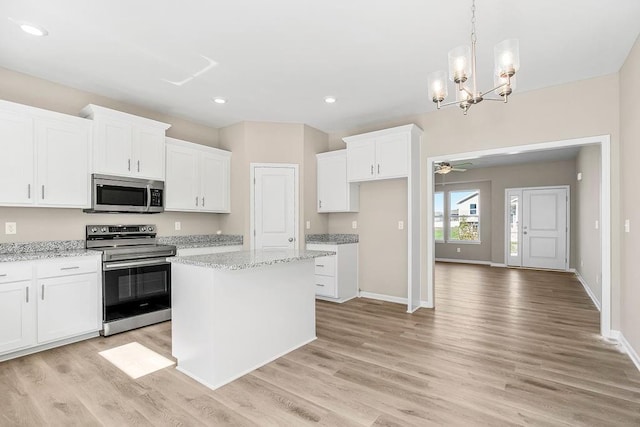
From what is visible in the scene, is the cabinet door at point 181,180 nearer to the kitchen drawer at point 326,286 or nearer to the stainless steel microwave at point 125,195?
the stainless steel microwave at point 125,195

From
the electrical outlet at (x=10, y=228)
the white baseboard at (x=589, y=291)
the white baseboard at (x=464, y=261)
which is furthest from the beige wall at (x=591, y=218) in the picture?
the electrical outlet at (x=10, y=228)

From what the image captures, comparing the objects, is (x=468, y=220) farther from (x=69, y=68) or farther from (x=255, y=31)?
(x=69, y=68)

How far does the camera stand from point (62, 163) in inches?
128

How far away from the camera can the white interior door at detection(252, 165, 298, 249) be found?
4.88 metres

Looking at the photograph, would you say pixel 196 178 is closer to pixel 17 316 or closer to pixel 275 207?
pixel 275 207

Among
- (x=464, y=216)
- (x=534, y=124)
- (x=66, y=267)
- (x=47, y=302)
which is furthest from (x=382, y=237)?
(x=464, y=216)

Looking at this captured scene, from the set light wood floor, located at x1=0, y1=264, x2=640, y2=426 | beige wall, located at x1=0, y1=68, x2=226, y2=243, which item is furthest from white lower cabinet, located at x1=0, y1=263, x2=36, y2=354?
beige wall, located at x1=0, y1=68, x2=226, y2=243

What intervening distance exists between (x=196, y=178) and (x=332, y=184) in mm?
2001

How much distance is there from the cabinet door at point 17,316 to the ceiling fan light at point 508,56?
407 centimetres

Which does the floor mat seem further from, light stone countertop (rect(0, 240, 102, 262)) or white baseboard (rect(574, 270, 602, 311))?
white baseboard (rect(574, 270, 602, 311))

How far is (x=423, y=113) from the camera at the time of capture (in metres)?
4.54

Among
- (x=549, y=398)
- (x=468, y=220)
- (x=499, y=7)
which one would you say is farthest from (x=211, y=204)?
(x=468, y=220)

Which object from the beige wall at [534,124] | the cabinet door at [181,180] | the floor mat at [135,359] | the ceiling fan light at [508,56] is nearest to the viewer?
the ceiling fan light at [508,56]

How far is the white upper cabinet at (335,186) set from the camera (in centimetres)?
503
